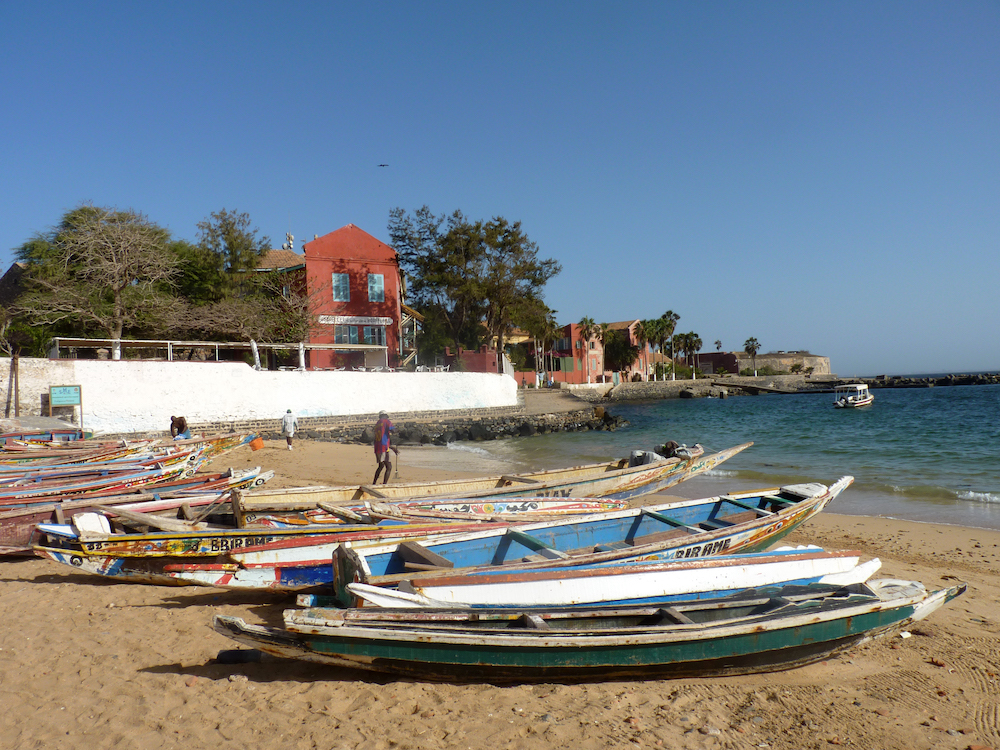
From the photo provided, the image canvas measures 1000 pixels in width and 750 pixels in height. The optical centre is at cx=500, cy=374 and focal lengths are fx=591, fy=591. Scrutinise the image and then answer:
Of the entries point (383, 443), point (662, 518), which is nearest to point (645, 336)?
point (383, 443)

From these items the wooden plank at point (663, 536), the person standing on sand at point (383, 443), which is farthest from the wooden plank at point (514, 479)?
the person standing on sand at point (383, 443)

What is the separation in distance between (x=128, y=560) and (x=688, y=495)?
40.9 feet

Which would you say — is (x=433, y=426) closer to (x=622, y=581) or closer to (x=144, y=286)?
(x=144, y=286)

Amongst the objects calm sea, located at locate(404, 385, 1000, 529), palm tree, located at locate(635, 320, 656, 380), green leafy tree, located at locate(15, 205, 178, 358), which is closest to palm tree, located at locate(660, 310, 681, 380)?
palm tree, located at locate(635, 320, 656, 380)

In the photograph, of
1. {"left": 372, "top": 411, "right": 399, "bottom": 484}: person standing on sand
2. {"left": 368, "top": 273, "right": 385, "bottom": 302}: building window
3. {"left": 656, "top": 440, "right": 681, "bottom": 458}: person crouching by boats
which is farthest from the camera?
{"left": 368, "top": 273, "right": 385, "bottom": 302}: building window

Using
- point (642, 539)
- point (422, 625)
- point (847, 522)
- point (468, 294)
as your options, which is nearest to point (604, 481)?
point (642, 539)

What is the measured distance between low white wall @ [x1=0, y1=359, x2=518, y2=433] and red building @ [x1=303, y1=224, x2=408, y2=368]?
370 cm

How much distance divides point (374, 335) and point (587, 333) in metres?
36.1

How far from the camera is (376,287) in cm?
3575

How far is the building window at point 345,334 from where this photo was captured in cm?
3431

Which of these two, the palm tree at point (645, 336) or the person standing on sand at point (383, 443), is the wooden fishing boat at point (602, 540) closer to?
the person standing on sand at point (383, 443)

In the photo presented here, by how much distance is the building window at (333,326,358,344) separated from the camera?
34312 millimetres

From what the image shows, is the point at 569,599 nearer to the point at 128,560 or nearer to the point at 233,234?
the point at 128,560

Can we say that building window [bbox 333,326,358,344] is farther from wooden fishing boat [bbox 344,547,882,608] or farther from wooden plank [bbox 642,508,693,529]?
wooden fishing boat [bbox 344,547,882,608]
